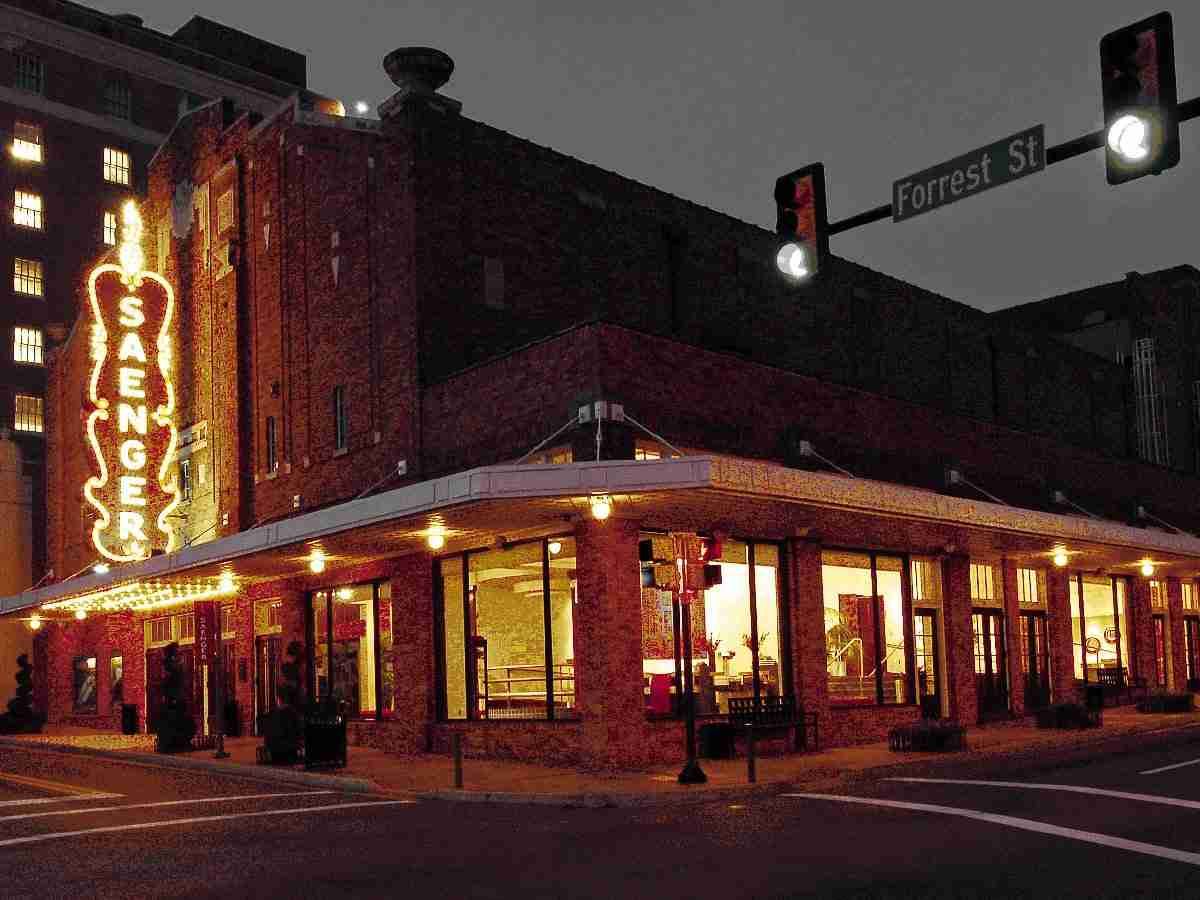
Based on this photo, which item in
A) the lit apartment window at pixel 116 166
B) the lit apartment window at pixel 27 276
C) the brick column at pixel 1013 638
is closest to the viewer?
the brick column at pixel 1013 638

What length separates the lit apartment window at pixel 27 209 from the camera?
204 feet

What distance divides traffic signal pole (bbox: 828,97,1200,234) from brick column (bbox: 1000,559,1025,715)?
69.2 feet

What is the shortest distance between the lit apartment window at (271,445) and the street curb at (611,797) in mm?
15409

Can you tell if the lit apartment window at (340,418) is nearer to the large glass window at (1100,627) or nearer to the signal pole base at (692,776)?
the signal pole base at (692,776)

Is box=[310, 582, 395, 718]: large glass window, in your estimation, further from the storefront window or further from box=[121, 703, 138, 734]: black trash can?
the storefront window

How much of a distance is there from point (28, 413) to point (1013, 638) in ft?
147

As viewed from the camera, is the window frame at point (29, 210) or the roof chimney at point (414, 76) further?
the window frame at point (29, 210)

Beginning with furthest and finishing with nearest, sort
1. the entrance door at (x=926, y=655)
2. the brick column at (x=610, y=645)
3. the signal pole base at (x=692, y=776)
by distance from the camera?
1. the entrance door at (x=926, y=655)
2. the brick column at (x=610, y=645)
3. the signal pole base at (x=692, y=776)

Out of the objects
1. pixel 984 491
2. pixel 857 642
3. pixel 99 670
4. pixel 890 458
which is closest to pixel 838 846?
pixel 857 642

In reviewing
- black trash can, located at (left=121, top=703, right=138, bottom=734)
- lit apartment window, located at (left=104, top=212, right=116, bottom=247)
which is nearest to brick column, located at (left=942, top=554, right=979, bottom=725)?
black trash can, located at (left=121, top=703, right=138, bottom=734)

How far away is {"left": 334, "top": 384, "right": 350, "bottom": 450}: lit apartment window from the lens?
1207 inches

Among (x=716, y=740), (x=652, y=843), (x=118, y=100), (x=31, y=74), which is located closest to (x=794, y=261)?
(x=652, y=843)

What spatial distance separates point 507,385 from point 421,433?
315cm

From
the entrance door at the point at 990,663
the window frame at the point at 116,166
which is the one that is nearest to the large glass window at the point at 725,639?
the entrance door at the point at 990,663
